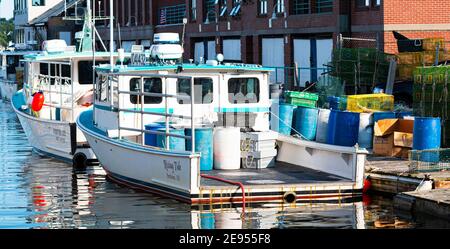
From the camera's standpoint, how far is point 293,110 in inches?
1198

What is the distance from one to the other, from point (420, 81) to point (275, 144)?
489 centimetres

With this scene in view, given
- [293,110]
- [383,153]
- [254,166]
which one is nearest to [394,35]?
[293,110]

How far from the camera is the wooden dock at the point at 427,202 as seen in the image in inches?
786

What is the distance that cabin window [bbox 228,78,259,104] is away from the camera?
25.9 meters

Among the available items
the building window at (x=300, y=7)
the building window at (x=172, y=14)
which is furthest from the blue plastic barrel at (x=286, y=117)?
the building window at (x=172, y=14)

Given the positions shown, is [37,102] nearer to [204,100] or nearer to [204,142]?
[204,100]

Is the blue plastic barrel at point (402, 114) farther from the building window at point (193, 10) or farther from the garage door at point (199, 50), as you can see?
the building window at point (193, 10)

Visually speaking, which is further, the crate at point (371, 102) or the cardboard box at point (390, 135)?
the crate at point (371, 102)

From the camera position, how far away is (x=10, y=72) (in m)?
61.4

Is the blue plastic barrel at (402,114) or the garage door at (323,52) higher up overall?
the garage door at (323,52)

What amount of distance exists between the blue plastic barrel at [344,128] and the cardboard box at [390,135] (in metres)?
0.85

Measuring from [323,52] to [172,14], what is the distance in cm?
2175

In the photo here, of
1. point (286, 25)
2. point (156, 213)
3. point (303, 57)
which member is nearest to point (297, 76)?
point (303, 57)

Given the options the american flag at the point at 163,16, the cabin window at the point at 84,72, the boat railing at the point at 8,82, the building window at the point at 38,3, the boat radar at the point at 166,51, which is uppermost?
the building window at the point at 38,3
